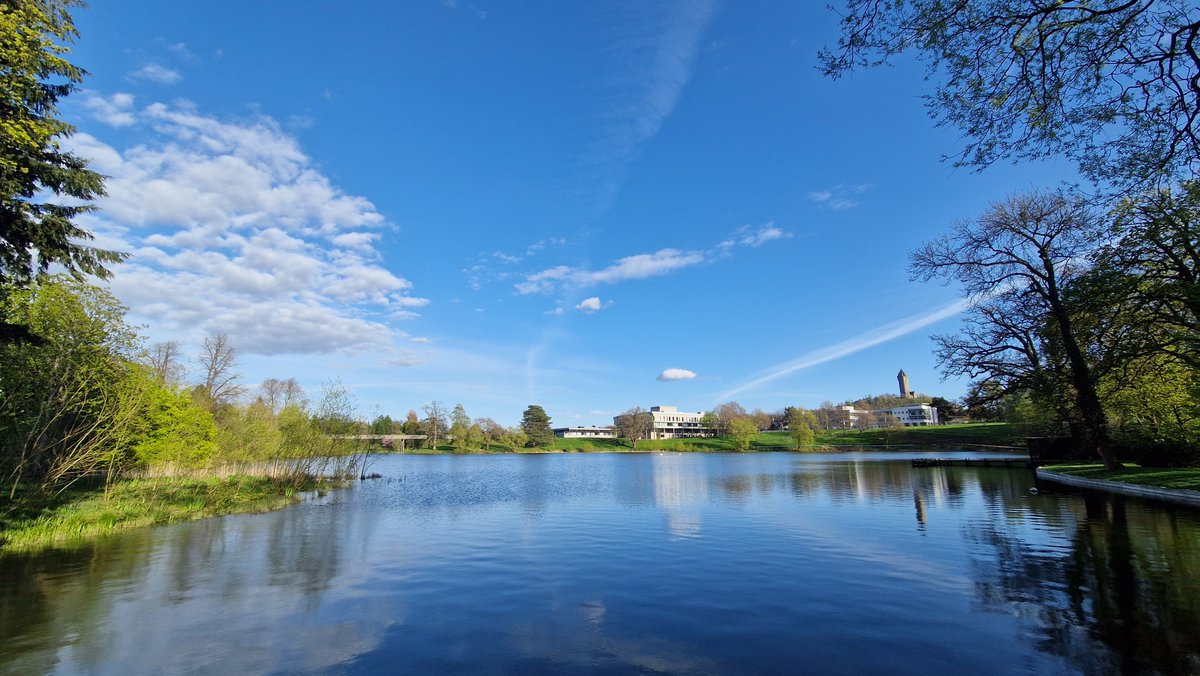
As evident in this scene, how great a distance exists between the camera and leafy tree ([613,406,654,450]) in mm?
150000

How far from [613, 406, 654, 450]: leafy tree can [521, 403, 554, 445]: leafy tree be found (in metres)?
24.9

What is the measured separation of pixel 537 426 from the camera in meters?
142

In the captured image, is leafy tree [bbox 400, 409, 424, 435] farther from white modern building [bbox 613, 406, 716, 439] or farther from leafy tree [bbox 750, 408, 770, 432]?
leafy tree [bbox 750, 408, 770, 432]

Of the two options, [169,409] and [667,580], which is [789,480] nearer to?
[667,580]

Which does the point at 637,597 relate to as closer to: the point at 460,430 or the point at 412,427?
the point at 460,430

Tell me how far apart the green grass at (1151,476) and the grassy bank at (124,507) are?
43.4m

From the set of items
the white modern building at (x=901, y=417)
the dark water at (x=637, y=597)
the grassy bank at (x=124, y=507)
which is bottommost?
the dark water at (x=637, y=597)

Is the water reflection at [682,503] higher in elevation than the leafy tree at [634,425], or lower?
lower

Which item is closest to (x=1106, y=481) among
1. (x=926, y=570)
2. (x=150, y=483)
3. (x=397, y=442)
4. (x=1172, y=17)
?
(x=926, y=570)

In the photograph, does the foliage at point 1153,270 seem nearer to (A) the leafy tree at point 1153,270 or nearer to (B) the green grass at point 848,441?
(A) the leafy tree at point 1153,270

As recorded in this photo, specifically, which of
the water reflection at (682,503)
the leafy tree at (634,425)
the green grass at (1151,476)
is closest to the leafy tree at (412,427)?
the leafy tree at (634,425)

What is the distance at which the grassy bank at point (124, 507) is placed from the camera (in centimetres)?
1705

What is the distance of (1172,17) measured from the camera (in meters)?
7.88

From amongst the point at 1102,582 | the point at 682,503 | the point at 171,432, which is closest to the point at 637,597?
the point at 1102,582
